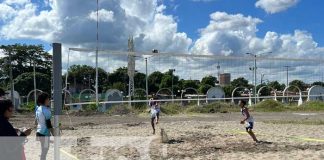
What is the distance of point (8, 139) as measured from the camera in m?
6.05

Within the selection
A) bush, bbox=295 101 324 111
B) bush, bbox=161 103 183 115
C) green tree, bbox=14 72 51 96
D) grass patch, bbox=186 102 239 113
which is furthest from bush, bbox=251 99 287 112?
green tree, bbox=14 72 51 96

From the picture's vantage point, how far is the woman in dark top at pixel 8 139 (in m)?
6.01

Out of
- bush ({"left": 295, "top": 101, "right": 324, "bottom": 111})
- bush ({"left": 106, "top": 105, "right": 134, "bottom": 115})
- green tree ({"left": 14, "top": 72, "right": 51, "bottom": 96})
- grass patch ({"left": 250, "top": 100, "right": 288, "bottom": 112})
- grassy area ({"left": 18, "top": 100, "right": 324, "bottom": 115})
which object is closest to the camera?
bush ({"left": 106, "top": 105, "right": 134, "bottom": 115})

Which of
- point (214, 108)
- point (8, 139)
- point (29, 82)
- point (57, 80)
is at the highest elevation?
point (29, 82)

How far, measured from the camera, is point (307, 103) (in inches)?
1334

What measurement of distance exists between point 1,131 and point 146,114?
22.4m

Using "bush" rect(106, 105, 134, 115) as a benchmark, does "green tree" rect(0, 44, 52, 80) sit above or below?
above

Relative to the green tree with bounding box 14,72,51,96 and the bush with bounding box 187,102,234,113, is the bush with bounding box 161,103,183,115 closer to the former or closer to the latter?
the bush with bounding box 187,102,234,113

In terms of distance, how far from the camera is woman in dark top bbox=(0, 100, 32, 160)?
237 inches

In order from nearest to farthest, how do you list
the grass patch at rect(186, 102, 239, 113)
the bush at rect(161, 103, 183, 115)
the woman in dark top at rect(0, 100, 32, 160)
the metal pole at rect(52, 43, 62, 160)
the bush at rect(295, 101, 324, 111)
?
the woman in dark top at rect(0, 100, 32, 160)
the metal pole at rect(52, 43, 62, 160)
the bush at rect(161, 103, 183, 115)
the grass patch at rect(186, 102, 239, 113)
the bush at rect(295, 101, 324, 111)

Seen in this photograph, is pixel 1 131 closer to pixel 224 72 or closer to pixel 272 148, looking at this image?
pixel 272 148

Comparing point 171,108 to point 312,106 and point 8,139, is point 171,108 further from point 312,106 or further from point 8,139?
point 8,139

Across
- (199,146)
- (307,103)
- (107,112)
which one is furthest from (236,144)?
(307,103)

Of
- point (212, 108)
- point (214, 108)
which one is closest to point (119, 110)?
point (212, 108)
